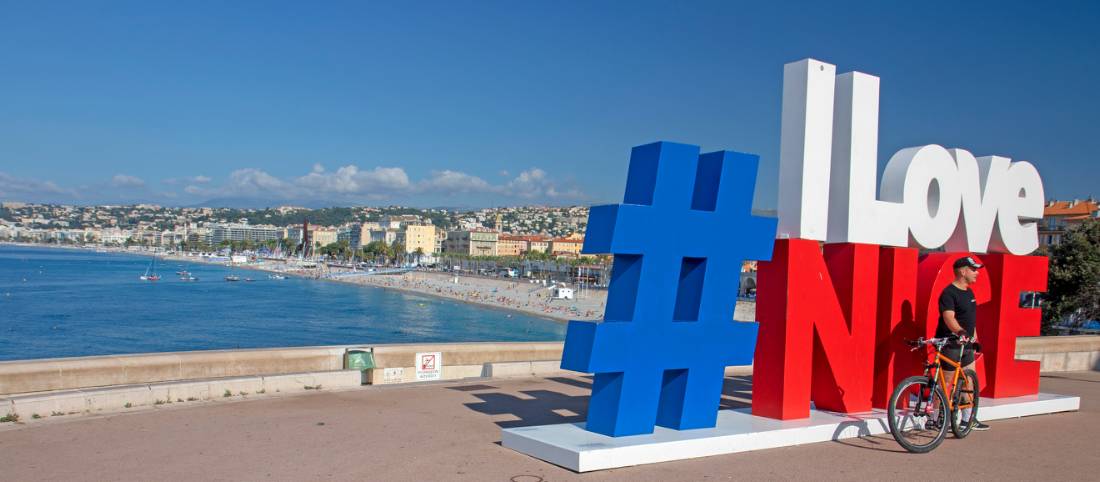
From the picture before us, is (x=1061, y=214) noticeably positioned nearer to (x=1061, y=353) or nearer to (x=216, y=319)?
(x=1061, y=353)

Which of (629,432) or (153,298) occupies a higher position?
(629,432)

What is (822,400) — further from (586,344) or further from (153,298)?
(153,298)

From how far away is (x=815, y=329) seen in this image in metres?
9.62

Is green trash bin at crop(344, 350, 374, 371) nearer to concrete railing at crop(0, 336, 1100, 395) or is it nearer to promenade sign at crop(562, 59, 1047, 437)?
concrete railing at crop(0, 336, 1100, 395)

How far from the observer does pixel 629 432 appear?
8.22m

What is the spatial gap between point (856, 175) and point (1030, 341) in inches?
505

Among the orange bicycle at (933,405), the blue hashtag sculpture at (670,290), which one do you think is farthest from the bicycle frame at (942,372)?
the blue hashtag sculpture at (670,290)

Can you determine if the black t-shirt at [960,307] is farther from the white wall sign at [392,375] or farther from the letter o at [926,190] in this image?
the white wall sign at [392,375]

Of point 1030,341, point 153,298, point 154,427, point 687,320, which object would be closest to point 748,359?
point 687,320

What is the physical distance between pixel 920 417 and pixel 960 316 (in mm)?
1294

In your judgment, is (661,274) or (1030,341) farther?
(1030,341)

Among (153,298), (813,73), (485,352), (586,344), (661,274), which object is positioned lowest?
(153,298)

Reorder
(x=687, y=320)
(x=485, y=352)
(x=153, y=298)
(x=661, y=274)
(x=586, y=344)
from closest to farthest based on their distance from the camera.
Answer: (x=586, y=344) < (x=661, y=274) < (x=687, y=320) < (x=485, y=352) < (x=153, y=298)

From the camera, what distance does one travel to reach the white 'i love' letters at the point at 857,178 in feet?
31.0
